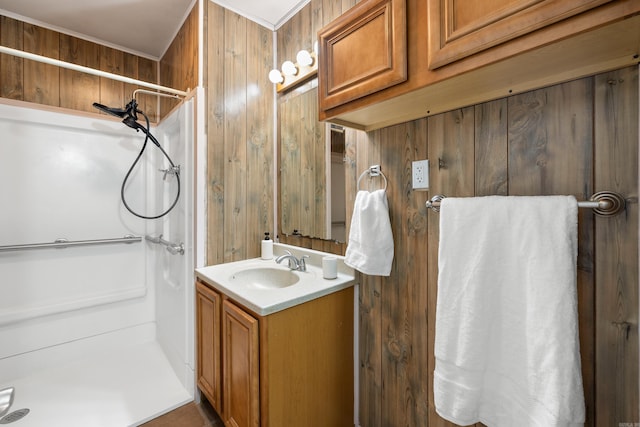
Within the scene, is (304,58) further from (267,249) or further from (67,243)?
(67,243)

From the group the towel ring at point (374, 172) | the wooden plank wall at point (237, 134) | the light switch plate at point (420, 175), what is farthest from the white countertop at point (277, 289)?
the light switch plate at point (420, 175)

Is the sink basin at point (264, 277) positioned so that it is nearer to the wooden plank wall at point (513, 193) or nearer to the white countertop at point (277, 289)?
the white countertop at point (277, 289)

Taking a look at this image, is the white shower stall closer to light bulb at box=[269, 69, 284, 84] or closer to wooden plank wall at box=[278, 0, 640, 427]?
light bulb at box=[269, 69, 284, 84]

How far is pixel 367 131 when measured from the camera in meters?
1.39

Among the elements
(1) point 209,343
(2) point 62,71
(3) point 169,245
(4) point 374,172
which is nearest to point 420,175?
(4) point 374,172

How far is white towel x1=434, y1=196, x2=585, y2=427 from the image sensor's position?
0.76 m

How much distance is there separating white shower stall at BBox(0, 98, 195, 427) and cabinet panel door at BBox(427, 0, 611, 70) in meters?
1.46

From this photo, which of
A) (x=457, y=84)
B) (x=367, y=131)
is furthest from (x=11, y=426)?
(x=457, y=84)

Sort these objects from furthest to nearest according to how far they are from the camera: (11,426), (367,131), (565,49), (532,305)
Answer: (11,426), (367,131), (532,305), (565,49)

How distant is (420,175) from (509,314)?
1.95ft

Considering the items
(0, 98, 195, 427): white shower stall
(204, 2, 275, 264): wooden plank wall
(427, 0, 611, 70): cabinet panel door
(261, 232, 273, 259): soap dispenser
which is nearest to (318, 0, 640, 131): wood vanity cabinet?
(427, 0, 611, 70): cabinet panel door

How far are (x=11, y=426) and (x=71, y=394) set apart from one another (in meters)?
0.29

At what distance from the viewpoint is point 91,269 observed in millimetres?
2195

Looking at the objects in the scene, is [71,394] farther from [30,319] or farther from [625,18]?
[625,18]
